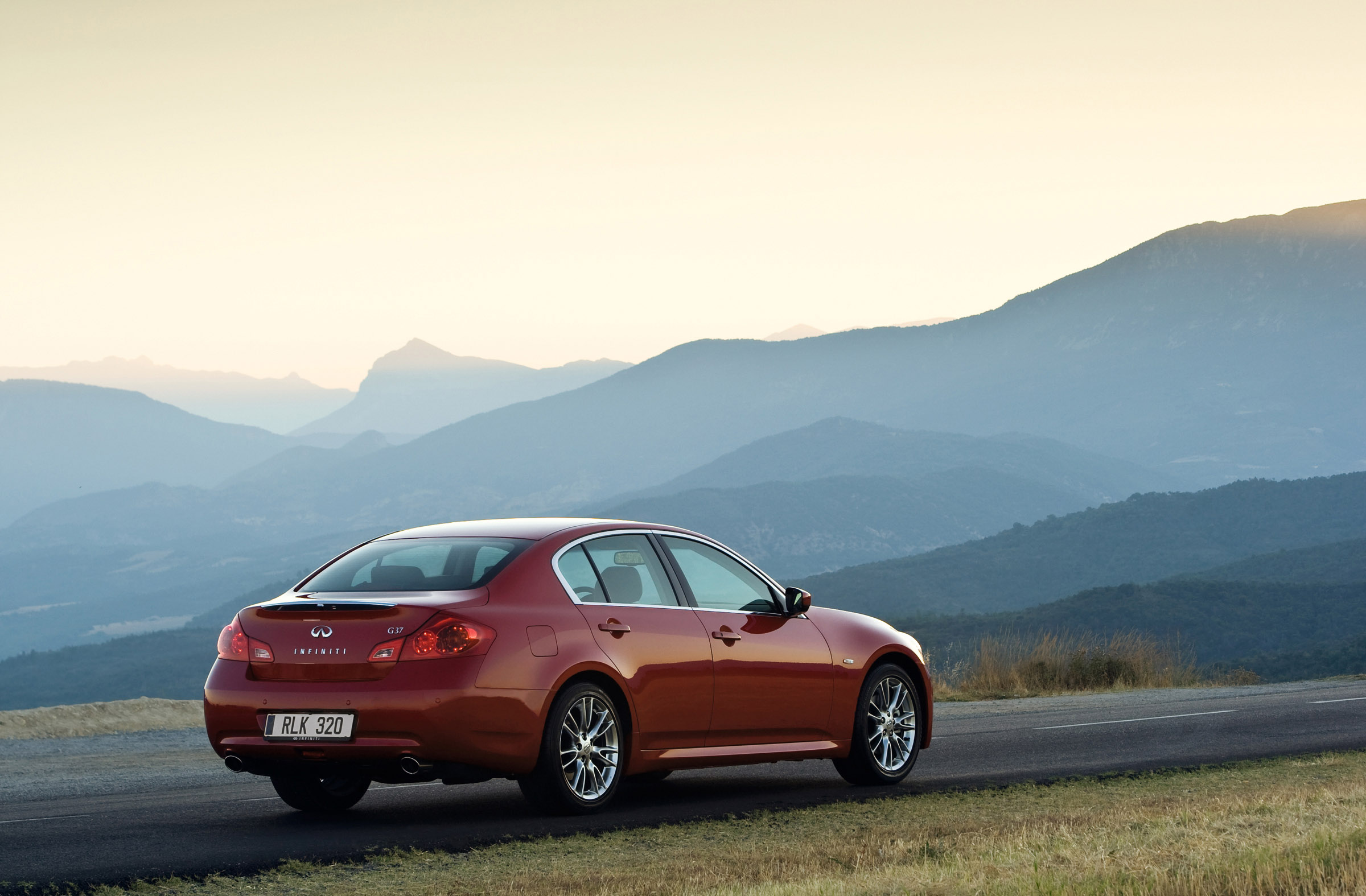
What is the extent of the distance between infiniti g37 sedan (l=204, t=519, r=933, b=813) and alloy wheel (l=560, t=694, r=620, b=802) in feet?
0.04

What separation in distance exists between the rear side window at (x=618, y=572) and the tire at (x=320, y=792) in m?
1.69

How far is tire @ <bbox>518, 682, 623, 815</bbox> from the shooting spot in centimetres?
762

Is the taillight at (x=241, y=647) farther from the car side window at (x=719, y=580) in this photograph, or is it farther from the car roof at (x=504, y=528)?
the car side window at (x=719, y=580)

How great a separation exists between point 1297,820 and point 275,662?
16.4 ft

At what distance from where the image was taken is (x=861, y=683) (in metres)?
9.36

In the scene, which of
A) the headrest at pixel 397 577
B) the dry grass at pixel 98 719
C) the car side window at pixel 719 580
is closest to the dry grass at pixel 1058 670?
the dry grass at pixel 98 719

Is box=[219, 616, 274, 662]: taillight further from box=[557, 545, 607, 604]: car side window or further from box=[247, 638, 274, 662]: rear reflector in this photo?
box=[557, 545, 607, 604]: car side window

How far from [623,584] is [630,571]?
0.13 m

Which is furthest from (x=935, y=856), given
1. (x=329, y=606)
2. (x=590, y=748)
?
(x=329, y=606)

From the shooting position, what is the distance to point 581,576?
8.08m

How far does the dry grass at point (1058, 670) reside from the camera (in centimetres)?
2230

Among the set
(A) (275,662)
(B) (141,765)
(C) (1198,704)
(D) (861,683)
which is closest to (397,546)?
(A) (275,662)

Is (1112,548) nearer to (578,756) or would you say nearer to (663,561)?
(663,561)

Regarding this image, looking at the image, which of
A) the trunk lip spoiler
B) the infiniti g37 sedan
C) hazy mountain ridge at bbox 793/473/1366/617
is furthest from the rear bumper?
hazy mountain ridge at bbox 793/473/1366/617
